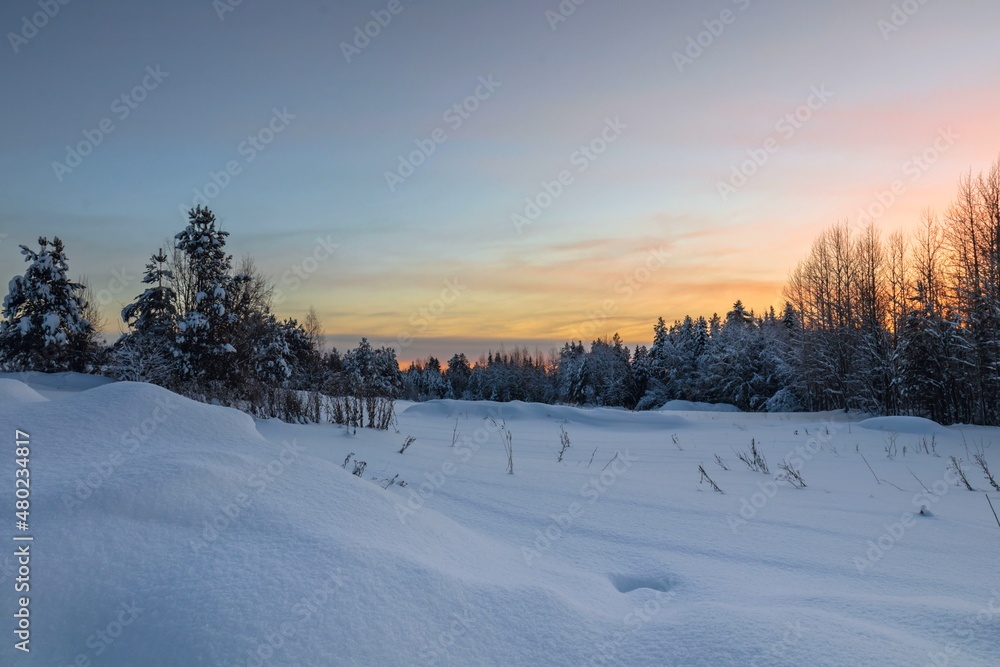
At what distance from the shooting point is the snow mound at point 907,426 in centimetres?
1131

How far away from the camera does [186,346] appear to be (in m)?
20.1

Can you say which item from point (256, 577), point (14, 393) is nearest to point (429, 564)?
point (256, 577)

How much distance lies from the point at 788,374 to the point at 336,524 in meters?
32.2

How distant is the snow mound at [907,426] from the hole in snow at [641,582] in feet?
36.9

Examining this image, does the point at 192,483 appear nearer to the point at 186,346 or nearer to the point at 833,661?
the point at 833,661

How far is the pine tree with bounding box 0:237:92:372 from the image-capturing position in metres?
21.1

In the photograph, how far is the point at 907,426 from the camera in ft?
37.7

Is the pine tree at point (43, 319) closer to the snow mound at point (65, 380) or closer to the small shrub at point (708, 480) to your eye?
the snow mound at point (65, 380)

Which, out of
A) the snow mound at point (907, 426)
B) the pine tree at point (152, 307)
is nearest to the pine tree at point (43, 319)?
the pine tree at point (152, 307)

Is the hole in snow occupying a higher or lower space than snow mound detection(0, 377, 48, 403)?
lower

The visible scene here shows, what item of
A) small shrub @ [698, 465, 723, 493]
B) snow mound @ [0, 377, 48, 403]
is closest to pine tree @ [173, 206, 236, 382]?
snow mound @ [0, 377, 48, 403]

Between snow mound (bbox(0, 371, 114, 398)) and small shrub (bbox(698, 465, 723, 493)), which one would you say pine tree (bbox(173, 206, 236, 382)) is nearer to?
snow mound (bbox(0, 371, 114, 398))

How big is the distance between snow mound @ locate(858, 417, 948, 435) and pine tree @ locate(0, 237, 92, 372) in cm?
2711

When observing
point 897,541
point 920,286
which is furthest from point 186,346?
point 920,286
